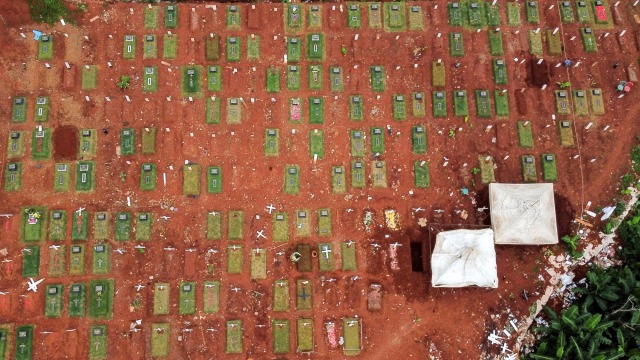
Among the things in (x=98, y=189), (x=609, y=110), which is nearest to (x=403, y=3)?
(x=609, y=110)

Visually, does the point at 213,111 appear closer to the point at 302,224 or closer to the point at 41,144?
the point at 302,224

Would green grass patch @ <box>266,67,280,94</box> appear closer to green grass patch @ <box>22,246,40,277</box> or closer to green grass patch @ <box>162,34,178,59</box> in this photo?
green grass patch @ <box>162,34,178,59</box>

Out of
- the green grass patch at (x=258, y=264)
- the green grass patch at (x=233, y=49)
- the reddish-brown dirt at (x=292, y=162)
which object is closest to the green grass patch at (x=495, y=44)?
the reddish-brown dirt at (x=292, y=162)

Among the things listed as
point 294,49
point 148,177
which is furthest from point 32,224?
point 294,49

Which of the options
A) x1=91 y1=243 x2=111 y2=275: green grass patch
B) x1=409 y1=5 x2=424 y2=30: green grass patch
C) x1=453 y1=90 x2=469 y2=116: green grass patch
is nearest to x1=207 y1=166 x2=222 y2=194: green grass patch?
x1=91 y1=243 x2=111 y2=275: green grass patch

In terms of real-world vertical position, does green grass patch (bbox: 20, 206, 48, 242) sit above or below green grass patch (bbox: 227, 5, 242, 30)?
below

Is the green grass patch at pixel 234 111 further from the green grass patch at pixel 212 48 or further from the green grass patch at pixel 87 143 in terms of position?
the green grass patch at pixel 87 143
